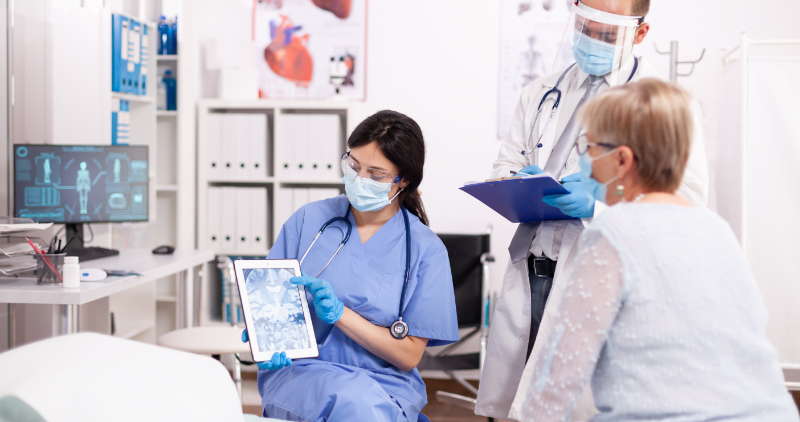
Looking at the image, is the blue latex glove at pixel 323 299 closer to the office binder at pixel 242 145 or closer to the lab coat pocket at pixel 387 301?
the lab coat pocket at pixel 387 301

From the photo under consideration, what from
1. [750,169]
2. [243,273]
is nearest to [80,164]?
[243,273]

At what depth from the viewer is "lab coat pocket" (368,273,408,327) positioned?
137cm

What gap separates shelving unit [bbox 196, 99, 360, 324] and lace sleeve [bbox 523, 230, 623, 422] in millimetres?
2148

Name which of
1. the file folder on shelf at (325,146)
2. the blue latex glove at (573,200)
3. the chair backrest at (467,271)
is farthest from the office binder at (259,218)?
the blue latex glove at (573,200)

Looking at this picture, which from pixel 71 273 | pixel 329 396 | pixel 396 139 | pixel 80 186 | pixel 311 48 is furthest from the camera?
pixel 311 48

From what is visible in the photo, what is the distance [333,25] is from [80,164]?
1519 millimetres

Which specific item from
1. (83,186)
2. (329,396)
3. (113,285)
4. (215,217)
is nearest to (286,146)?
(215,217)

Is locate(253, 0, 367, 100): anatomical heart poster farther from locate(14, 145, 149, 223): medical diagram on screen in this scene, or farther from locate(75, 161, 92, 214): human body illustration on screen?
locate(75, 161, 92, 214): human body illustration on screen

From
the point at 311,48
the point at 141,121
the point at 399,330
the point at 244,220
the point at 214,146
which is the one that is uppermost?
the point at 311,48

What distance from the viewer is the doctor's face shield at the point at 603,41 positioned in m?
1.36

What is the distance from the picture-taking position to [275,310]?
4.15 feet

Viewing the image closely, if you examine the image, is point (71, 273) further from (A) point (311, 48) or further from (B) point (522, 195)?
(A) point (311, 48)

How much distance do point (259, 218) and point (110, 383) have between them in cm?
221

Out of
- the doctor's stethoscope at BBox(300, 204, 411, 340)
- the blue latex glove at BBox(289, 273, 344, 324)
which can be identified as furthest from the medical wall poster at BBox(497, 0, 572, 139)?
the blue latex glove at BBox(289, 273, 344, 324)
